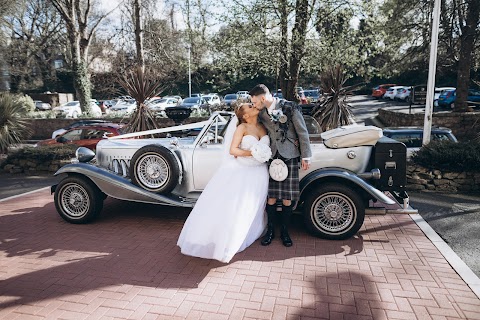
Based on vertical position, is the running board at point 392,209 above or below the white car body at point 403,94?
below

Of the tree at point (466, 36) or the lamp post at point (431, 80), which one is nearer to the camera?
the lamp post at point (431, 80)

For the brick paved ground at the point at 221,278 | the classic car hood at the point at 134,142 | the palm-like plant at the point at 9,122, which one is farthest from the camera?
the palm-like plant at the point at 9,122

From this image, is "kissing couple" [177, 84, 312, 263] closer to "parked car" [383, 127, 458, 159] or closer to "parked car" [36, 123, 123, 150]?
"parked car" [383, 127, 458, 159]

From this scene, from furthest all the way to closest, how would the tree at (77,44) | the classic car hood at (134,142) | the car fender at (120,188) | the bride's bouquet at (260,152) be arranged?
the tree at (77,44) → the classic car hood at (134,142) → the car fender at (120,188) → the bride's bouquet at (260,152)

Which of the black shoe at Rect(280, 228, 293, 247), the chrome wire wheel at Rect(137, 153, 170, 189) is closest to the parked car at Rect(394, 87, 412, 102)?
the black shoe at Rect(280, 228, 293, 247)

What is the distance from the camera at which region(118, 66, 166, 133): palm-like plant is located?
9.74 m

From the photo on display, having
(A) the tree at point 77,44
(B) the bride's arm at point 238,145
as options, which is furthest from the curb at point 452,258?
(A) the tree at point 77,44

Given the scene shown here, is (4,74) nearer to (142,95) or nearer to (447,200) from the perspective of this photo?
(142,95)

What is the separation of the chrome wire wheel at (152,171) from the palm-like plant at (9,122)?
7909 mm

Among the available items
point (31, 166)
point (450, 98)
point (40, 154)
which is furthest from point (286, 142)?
point (450, 98)

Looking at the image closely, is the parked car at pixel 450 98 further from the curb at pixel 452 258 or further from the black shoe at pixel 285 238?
the black shoe at pixel 285 238

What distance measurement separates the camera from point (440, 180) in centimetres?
744

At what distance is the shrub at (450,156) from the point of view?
23.7ft

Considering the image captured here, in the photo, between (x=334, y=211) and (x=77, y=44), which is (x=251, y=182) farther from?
(x=77, y=44)
